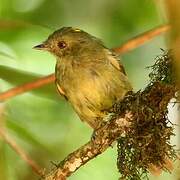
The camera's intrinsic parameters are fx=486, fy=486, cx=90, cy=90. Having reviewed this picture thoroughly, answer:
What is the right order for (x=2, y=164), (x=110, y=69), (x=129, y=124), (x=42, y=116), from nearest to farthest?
(x=129, y=124) < (x=2, y=164) < (x=110, y=69) < (x=42, y=116)

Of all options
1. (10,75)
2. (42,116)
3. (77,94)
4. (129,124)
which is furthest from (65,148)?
(129,124)

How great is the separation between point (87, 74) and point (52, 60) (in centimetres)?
136

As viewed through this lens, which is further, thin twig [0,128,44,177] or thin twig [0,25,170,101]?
thin twig [0,128,44,177]

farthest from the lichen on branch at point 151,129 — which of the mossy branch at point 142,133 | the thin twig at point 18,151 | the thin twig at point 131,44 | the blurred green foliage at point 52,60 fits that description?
the blurred green foliage at point 52,60

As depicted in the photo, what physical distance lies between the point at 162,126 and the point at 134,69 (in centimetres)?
208

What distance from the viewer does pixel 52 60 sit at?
14.8ft

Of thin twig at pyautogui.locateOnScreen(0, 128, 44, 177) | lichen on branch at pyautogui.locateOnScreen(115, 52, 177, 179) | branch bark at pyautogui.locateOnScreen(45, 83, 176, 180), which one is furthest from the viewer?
thin twig at pyautogui.locateOnScreen(0, 128, 44, 177)

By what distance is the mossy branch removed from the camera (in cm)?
227

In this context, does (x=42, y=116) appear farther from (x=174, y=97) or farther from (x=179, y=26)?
(x=179, y=26)

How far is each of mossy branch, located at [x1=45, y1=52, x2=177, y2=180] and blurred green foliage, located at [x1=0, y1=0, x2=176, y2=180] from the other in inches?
37.6

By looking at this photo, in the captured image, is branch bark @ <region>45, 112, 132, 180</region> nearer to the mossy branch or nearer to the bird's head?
the mossy branch

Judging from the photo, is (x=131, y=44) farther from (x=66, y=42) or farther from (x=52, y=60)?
(x=52, y=60)

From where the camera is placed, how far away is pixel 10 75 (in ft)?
9.86

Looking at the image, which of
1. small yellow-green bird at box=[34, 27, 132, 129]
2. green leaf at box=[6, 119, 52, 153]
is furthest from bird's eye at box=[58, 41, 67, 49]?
green leaf at box=[6, 119, 52, 153]
